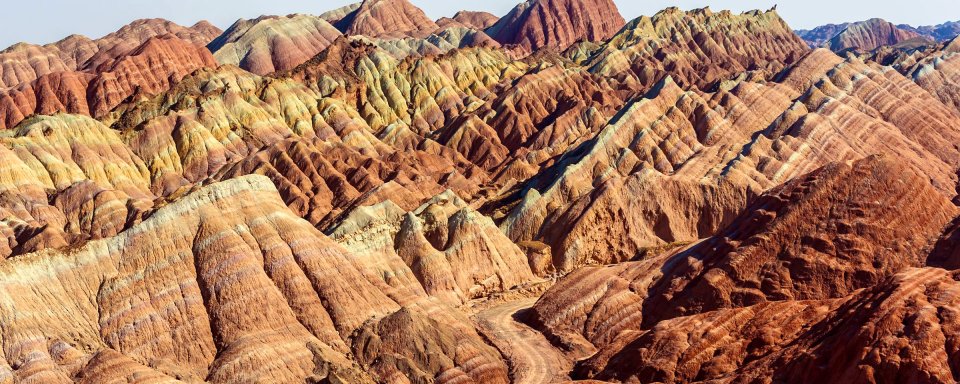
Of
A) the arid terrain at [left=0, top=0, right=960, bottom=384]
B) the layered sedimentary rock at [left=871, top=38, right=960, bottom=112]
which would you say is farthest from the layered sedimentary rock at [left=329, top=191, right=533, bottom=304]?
the layered sedimentary rock at [left=871, top=38, right=960, bottom=112]

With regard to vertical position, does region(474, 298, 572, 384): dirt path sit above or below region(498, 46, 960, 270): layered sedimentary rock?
below

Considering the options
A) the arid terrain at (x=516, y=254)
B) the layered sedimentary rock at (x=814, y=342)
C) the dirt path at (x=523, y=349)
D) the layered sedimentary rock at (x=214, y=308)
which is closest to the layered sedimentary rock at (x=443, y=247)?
the arid terrain at (x=516, y=254)

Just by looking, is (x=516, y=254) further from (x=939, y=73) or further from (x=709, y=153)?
(x=939, y=73)

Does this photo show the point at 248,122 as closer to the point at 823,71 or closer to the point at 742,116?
the point at 742,116

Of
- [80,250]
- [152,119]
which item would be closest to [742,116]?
[152,119]

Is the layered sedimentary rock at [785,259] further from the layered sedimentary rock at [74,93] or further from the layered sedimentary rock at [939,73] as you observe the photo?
the layered sedimentary rock at [74,93]

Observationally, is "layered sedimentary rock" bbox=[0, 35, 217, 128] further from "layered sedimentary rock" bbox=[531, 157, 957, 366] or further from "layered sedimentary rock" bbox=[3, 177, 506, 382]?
"layered sedimentary rock" bbox=[531, 157, 957, 366]

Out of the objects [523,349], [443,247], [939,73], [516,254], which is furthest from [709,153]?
[939,73]

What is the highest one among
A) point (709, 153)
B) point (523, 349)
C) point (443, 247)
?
point (709, 153)
